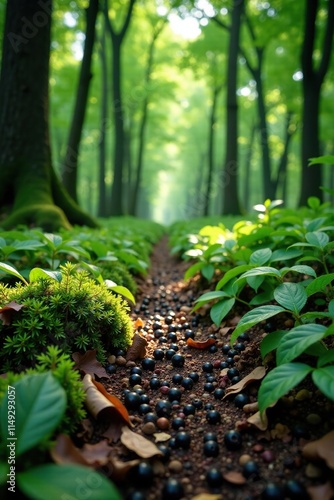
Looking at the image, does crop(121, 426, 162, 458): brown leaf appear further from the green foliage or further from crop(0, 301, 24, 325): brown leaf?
crop(0, 301, 24, 325): brown leaf

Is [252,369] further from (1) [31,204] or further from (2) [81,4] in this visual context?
(2) [81,4]

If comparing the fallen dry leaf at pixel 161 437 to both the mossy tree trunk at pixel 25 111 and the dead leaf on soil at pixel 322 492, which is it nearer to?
→ the dead leaf on soil at pixel 322 492

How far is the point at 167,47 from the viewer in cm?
1980

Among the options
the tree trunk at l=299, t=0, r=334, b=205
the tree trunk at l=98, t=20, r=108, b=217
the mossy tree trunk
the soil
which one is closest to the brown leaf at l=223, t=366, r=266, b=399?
the soil

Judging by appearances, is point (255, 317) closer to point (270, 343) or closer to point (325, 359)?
point (270, 343)

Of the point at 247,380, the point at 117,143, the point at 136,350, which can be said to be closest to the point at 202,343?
the point at 136,350

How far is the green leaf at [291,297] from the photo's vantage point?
77.0 inches

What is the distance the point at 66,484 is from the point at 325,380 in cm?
103

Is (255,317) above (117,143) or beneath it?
beneath

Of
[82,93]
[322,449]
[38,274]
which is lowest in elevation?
[322,449]

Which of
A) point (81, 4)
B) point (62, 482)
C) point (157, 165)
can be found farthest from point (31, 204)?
point (157, 165)

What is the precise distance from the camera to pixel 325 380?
1371 mm

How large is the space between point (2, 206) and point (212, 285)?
12.7ft

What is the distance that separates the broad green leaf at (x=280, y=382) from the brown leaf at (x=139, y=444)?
509mm
